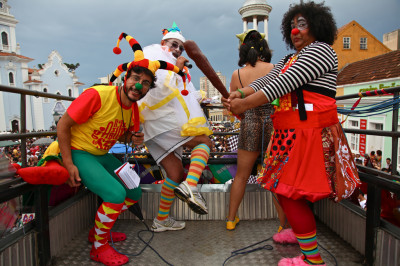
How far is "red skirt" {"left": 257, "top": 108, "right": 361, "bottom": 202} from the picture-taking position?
1.50 meters

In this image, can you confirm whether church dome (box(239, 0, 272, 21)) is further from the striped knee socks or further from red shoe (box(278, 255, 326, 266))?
red shoe (box(278, 255, 326, 266))

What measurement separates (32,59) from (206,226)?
38803 mm

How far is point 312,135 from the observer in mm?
1529

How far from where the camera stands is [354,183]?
5.15 feet

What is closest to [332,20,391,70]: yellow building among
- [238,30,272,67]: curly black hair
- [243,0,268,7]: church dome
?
[243,0,268,7]: church dome

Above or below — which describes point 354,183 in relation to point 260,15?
below

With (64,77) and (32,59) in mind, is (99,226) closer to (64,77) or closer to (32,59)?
(32,59)

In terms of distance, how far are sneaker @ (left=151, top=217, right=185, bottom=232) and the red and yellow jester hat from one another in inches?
45.4

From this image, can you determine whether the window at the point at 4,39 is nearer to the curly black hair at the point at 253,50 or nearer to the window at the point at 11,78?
the window at the point at 11,78

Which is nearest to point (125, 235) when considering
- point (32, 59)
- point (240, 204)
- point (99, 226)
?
point (99, 226)

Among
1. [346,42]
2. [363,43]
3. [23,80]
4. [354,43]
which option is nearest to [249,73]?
[346,42]

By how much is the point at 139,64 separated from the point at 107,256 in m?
1.40

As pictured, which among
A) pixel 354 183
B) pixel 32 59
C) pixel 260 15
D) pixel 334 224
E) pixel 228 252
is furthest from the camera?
pixel 260 15

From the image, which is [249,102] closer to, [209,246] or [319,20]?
[319,20]
